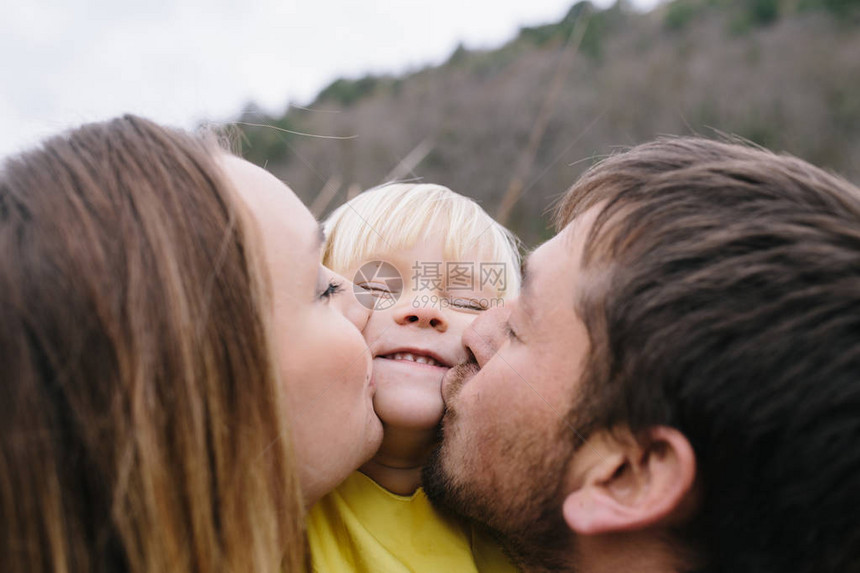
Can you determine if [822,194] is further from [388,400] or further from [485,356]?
[388,400]

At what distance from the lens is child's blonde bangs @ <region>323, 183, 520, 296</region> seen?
1.86 m

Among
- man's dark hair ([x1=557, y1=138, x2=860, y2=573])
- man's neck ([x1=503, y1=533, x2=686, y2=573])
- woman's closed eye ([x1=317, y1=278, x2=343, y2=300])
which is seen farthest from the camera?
woman's closed eye ([x1=317, y1=278, x2=343, y2=300])

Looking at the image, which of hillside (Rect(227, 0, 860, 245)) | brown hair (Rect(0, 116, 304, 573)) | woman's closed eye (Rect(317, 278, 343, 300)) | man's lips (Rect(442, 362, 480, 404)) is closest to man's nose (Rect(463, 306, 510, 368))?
man's lips (Rect(442, 362, 480, 404))

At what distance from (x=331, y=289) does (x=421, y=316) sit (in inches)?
14.1

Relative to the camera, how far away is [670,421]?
1115 mm

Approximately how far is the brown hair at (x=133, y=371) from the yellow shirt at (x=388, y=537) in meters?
0.34

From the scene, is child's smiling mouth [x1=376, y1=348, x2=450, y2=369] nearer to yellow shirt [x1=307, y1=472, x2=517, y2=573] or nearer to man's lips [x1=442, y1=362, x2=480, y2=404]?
man's lips [x1=442, y1=362, x2=480, y2=404]

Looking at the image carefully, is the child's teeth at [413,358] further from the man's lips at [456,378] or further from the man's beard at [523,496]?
the man's beard at [523,496]

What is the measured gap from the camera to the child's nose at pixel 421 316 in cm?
170

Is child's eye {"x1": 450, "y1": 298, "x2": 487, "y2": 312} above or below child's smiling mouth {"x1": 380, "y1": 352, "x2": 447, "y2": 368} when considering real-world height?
above

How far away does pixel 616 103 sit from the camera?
15.6 metres

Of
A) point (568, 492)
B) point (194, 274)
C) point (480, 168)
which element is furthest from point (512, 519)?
point (480, 168)

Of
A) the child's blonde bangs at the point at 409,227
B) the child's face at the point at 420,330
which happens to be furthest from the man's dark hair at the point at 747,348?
the child's blonde bangs at the point at 409,227

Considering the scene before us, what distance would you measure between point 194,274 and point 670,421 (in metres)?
0.93
